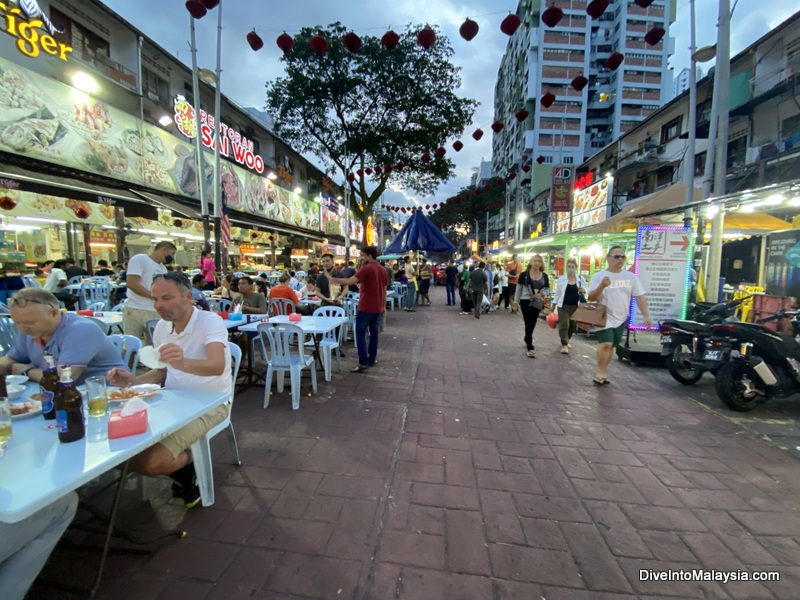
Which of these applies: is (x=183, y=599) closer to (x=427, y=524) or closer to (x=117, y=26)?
(x=427, y=524)

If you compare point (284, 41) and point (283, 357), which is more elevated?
point (284, 41)

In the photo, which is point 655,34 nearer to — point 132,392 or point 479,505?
point 479,505

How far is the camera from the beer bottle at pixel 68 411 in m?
1.57

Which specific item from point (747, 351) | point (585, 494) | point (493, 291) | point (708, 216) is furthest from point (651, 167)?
point (585, 494)

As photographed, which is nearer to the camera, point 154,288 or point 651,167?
point 154,288

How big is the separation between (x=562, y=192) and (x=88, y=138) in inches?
694

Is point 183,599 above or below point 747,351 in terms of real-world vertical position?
below

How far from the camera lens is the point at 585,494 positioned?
2629 millimetres

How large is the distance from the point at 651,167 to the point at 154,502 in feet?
87.3

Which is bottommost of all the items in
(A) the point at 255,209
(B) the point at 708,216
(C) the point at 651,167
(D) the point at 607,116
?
(B) the point at 708,216

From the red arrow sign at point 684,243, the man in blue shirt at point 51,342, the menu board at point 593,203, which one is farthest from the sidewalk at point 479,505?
the menu board at point 593,203

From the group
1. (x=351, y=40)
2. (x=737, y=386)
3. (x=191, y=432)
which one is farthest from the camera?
(x=351, y=40)

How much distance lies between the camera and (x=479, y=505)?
248cm

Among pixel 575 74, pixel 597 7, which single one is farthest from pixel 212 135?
pixel 575 74
